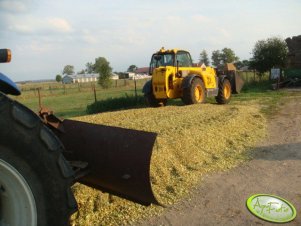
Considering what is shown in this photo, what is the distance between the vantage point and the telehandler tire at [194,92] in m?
12.7

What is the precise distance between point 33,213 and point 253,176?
3983mm

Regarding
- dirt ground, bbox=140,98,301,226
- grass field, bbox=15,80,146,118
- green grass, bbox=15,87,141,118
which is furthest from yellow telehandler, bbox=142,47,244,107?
dirt ground, bbox=140,98,301,226

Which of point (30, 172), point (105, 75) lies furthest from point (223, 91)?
point (105, 75)

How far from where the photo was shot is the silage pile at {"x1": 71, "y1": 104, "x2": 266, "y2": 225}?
425cm

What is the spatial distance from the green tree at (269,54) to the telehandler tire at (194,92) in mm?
12822

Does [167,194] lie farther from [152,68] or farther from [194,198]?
[152,68]

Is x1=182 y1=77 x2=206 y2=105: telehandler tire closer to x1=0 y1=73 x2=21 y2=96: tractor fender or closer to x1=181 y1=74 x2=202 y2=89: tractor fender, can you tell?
x1=181 y1=74 x2=202 y2=89: tractor fender

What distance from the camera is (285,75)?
71.6 feet

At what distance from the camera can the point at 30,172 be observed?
7.25ft

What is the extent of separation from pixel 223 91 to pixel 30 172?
13.5 meters

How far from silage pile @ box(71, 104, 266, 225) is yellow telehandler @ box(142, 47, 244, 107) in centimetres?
270

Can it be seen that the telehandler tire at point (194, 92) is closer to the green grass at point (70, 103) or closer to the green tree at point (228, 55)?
the green grass at point (70, 103)

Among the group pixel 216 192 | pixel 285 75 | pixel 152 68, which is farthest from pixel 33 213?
pixel 285 75

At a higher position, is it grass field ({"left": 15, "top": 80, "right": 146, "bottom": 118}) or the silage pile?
the silage pile
